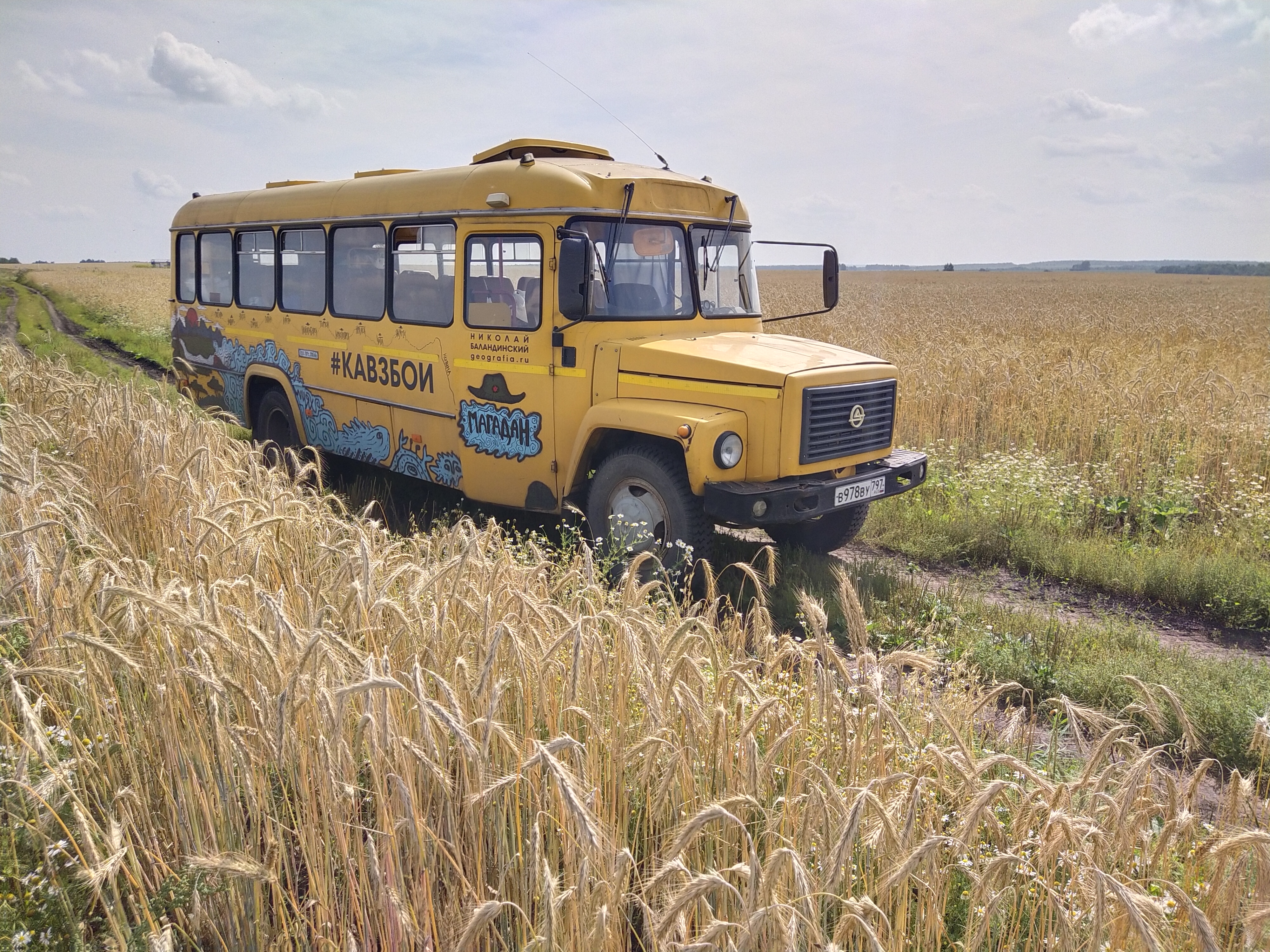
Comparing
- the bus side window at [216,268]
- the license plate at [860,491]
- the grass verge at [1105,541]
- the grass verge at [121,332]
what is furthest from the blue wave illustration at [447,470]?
the grass verge at [121,332]

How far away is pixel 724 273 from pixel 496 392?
2.10 meters

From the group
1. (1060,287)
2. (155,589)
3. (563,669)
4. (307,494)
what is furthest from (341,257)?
(1060,287)

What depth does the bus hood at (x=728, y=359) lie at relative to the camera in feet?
19.9

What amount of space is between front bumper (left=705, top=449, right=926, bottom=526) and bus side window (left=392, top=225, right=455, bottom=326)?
2.90 metres

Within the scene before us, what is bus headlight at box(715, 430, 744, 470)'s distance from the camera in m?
5.96

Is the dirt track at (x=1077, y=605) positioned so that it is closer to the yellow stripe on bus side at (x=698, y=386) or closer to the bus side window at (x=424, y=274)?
the yellow stripe on bus side at (x=698, y=386)

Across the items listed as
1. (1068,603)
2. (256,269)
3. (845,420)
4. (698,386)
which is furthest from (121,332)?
(1068,603)

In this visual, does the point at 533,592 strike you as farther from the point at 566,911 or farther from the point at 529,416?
the point at 529,416

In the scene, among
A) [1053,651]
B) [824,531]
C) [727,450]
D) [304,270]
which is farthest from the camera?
[304,270]

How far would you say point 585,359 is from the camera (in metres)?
6.64

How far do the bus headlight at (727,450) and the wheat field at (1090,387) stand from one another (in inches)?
178

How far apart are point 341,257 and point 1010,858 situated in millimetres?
7954

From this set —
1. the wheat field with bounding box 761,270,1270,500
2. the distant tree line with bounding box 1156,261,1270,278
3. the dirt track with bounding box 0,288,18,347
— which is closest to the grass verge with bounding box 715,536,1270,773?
the wheat field with bounding box 761,270,1270,500

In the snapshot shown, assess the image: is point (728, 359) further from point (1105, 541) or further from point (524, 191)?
point (1105, 541)
